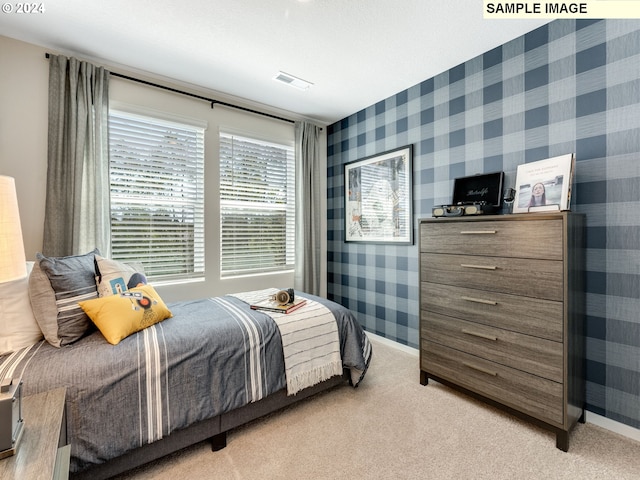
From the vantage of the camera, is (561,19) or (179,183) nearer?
(561,19)

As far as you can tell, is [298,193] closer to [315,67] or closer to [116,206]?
[315,67]

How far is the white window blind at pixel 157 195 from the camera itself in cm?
262

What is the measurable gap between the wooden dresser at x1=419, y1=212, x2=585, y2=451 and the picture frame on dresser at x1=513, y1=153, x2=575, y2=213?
0.59 ft

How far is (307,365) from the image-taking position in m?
1.97

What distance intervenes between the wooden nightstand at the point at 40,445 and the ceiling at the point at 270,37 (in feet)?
7.19

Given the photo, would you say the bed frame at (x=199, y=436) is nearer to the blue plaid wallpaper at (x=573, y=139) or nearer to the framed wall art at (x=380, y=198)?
the blue plaid wallpaper at (x=573, y=139)

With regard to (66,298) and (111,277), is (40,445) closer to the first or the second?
(66,298)

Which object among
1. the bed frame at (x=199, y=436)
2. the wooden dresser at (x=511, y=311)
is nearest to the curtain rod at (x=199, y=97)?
the wooden dresser at (x=511, y=311)

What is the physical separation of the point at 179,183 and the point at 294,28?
5.49 ft

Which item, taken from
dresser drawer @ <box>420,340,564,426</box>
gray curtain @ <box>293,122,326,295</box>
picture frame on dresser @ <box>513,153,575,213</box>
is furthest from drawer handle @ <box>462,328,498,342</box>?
gray curtain @ <box>293,122,326,295</box>

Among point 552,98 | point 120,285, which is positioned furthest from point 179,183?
point 552,98

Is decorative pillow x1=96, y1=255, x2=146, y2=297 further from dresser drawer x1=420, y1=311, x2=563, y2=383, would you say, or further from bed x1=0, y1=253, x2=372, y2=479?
dresser drawer x1=420, y1=311, x2=563, y2=383

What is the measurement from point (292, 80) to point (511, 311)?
101 inches

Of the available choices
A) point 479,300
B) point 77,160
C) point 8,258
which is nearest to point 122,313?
point 8,258
